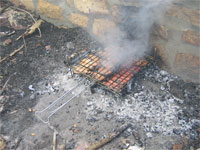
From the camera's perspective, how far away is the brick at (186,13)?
267 centimetres

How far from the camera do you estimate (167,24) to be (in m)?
2.97

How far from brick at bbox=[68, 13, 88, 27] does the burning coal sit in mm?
702

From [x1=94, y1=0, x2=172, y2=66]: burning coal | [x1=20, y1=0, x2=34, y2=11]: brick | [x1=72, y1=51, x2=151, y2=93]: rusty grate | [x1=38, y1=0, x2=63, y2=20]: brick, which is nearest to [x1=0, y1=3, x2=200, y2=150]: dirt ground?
[x1=72, y1=51, x2=151, y2=93]: rusty grate

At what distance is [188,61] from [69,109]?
6.03ft

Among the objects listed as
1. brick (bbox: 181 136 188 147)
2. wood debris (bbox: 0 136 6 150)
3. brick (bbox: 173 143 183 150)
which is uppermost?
brick (bbox: 181 136 188 147)

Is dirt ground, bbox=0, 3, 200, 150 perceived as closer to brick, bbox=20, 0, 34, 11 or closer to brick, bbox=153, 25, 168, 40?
brick, bbox=153, 25, 168, 40

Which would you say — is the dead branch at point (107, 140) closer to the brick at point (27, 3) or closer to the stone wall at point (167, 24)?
the stone wall at point (167, 24)

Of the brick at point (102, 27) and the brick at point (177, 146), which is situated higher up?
the brick at point (102, 27)

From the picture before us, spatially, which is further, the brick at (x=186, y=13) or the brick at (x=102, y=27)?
the brick at (x=102, y=27)

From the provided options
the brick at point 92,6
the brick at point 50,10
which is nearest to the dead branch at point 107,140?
the brick at point 92,6

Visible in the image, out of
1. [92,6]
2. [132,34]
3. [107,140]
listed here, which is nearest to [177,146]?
[107,140]

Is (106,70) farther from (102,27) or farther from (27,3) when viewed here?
(27,3)

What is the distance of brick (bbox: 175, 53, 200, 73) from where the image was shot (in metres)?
2.97

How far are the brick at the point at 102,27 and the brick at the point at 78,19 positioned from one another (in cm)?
23
